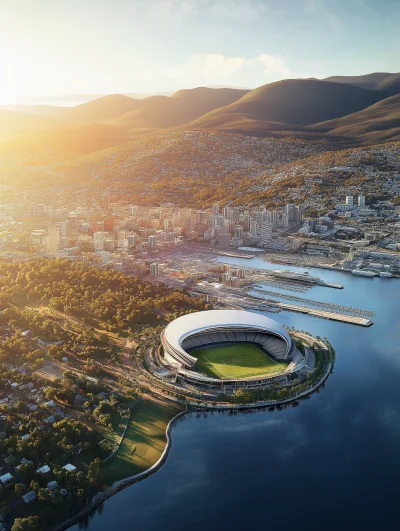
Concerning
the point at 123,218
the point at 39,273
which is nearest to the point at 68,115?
the point at 123,218

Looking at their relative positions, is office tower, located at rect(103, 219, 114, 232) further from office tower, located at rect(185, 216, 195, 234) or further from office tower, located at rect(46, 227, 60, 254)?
office tower, located at rect(185, 216, 195, 234)

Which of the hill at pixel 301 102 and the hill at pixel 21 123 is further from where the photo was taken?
the hill at pixel 301 102

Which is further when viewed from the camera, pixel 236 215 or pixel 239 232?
pixel 236 215

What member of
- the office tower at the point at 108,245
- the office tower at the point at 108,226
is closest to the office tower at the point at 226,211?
the office tower at the point at 108,226

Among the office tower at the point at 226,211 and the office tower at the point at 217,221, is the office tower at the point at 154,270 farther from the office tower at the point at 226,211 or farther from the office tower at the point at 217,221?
the office tower at the point at 226,211

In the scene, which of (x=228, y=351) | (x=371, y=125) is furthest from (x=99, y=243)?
(x=371, y=125)

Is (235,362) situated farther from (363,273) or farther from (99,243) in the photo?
(99,243)


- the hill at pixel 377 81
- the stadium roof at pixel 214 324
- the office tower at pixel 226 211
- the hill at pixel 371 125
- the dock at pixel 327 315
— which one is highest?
the hill at pixel 377 81
